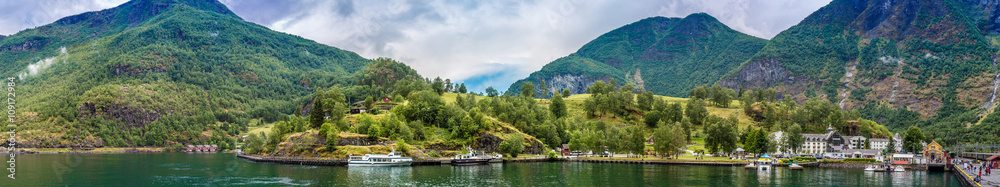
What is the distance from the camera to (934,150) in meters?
134

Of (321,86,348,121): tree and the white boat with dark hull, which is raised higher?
(321,86,348,121): tree

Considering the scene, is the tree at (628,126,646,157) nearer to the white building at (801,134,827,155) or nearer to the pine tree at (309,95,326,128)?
the white building at (801,134,827,155)

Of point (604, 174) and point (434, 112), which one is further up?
point (434, 112)

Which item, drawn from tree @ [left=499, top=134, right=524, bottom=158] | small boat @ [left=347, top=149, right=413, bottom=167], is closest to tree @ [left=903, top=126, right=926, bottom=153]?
tree @ [left=499, top=134, right=524, bottom=158]

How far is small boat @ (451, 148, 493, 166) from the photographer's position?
12306 centimetres

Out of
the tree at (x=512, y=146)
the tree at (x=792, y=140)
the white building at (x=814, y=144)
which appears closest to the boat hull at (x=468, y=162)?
the tree at (x=512, y=146)

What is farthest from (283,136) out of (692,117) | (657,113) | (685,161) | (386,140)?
(692,117)

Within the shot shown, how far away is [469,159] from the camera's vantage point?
125m

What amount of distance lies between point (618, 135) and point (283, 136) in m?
83.8

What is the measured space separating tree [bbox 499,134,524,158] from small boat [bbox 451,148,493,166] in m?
6.58

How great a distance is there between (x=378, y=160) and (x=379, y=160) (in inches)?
11.5

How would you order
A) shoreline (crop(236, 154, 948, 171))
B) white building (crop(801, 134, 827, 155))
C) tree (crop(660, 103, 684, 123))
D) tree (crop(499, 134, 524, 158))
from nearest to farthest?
shoreline (crop(236, 154, 948, 171)), tree (crop(499, 134, 524, 158)), white building (crop(801, 134, 827, 155)), tree (crop(660, 103, 684, 123))

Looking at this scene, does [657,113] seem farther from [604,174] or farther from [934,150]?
[604,174]

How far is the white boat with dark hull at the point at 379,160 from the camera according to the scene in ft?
380
